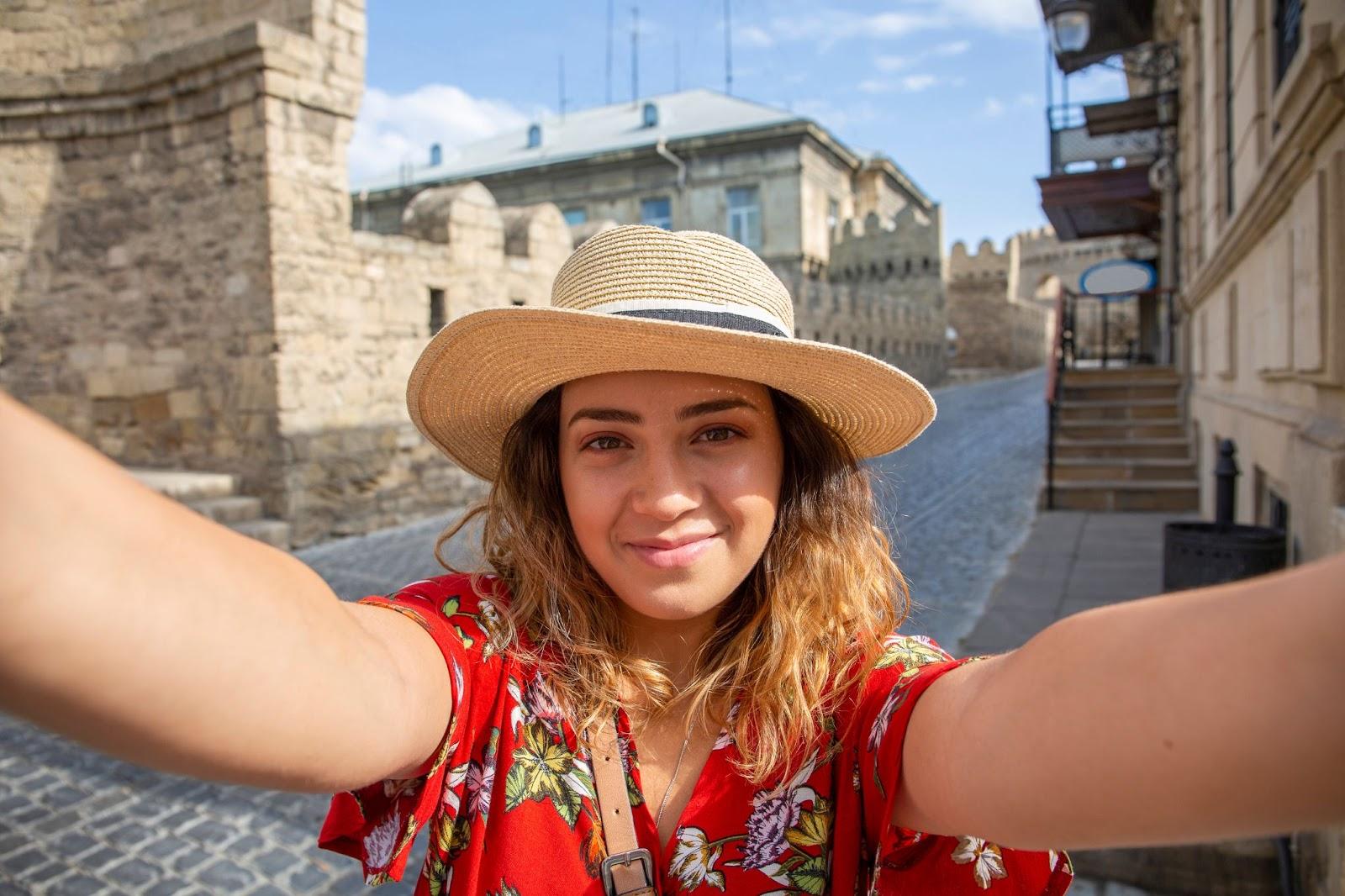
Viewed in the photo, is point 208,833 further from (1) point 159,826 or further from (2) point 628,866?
(2) point 628,866

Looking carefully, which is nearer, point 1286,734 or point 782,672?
point 1286,734

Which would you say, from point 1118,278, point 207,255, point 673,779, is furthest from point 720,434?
point 1118,278

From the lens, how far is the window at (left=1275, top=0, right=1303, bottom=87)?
12.0 feet

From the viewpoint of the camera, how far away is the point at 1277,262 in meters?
4.10

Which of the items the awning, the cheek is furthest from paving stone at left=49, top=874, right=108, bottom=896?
the awning

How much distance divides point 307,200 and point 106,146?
2.28 m

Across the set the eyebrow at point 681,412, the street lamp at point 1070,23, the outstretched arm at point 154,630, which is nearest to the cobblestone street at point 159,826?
the eyebrow at point 681,412

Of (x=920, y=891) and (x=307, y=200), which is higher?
(x=307, y=200)

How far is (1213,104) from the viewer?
6801 mm

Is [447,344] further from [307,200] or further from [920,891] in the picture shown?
[307,200]

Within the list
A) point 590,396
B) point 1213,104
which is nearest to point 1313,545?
point 590,396

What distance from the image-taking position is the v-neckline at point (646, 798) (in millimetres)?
1186

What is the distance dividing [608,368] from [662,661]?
48 centimetres

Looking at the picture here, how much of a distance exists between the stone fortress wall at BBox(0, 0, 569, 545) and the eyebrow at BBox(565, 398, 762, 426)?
24.0 ft
